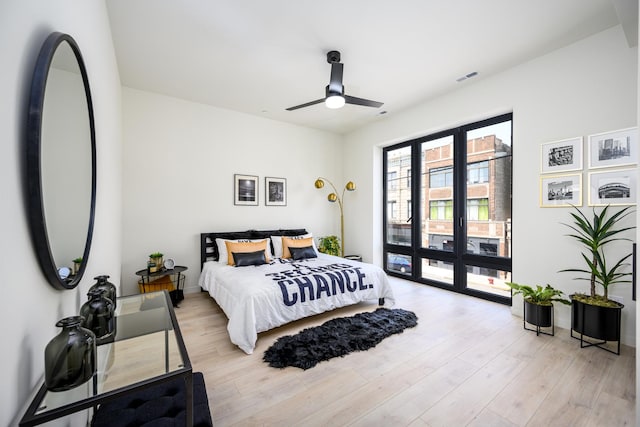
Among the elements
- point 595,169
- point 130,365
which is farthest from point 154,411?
point 595,169

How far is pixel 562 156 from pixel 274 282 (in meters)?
3.50

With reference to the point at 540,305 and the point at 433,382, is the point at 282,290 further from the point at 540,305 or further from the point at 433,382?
the point at 540,305

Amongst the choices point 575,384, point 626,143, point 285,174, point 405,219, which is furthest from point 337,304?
point 626,143

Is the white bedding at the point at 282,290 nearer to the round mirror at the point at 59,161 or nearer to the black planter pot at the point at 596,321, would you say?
the round mirror at the point at 59,161

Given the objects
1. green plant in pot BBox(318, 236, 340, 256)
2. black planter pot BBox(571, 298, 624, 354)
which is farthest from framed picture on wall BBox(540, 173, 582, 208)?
green plant in pot BBox(318, 236, 340, 256)

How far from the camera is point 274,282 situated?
9.69 feet

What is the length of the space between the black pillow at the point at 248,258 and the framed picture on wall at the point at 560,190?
11.9 ft

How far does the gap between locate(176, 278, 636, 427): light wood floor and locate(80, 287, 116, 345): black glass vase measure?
968 mm

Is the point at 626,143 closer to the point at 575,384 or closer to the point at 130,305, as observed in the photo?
the point at 575,384

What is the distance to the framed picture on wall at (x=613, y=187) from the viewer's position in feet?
8.32

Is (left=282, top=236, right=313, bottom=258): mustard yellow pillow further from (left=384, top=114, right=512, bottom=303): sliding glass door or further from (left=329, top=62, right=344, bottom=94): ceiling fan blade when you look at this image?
(left=329, top=62, right=344, bottom=94): ceiling fan blade

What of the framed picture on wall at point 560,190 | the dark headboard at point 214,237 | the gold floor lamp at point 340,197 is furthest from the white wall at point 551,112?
the dark headboard at point 214,237

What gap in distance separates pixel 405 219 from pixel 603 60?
317 centimetres

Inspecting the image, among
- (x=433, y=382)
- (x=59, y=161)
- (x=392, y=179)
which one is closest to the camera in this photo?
(x=59, y=161)
